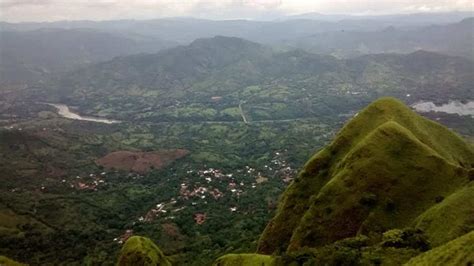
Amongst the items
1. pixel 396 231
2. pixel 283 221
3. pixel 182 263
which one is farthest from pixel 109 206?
pixel 396 231

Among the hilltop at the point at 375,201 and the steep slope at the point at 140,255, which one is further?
the steep slope at the point at 140,255

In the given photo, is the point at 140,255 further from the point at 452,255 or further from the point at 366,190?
the point at 452,255

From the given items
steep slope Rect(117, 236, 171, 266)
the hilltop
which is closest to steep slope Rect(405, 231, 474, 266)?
Result: the hilltop

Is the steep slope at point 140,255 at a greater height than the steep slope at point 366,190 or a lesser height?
lesser

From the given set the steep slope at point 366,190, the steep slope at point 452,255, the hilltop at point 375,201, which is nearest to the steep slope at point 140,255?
the hilltop at point 375,201

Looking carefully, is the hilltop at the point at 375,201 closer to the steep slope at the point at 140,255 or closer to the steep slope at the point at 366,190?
the steep slope at the point at 366,190

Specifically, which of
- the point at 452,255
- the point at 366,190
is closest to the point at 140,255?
the point at 366,190

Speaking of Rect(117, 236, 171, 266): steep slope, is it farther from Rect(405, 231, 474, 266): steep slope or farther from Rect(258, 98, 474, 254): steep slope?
Rect(405, 231, 474, 266): steep slope

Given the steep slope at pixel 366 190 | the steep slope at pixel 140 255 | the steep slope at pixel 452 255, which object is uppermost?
the steep slope at pixel 452 255
